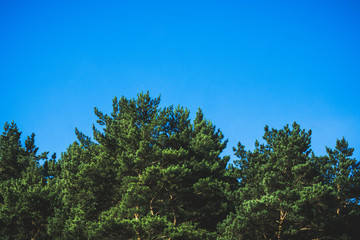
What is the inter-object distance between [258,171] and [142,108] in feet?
35.8

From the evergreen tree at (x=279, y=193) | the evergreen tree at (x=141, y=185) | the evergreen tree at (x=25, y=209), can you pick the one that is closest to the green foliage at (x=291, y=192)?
the evergreen tree at (x=279, y=193)

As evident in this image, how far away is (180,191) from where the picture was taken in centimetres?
2272

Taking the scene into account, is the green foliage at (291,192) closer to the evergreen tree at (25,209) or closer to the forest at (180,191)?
the forest at (180,191)

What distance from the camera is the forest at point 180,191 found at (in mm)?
20109

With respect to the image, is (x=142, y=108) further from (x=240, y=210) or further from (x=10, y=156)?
(x=10, y=156)

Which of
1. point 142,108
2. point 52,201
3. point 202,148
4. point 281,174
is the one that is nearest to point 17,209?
point 52,201

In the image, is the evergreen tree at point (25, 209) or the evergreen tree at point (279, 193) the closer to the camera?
the evergreen tree at point (279, 193)

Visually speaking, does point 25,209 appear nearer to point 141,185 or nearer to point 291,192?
point 141,185

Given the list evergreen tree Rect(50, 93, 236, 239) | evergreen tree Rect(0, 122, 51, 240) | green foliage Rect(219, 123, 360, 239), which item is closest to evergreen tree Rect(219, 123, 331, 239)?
green foliage Rect(219, 123, 360, 239)

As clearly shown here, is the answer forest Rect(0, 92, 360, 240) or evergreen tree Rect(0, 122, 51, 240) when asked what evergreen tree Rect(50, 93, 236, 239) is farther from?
evergreen tree Rect(0, 122, 51, 240)

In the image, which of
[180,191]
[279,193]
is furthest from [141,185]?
[279,193]

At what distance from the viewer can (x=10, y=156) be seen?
126 feet

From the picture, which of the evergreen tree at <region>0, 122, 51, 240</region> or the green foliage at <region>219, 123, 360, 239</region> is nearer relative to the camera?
the green foliage at <region>219, 123, 360, 239</region>

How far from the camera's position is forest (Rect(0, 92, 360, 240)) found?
20.1 m
